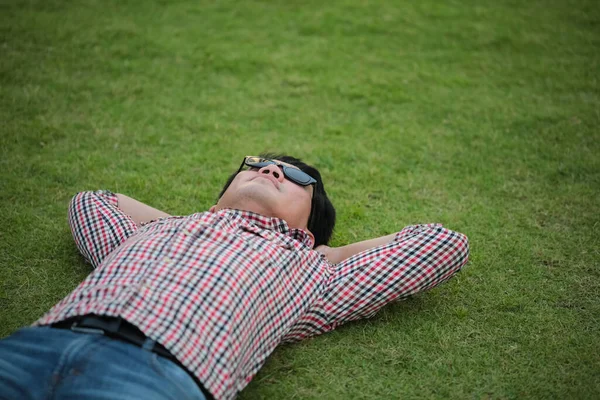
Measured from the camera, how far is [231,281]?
9.72 ft

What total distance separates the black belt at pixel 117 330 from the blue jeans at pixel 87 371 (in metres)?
0.03

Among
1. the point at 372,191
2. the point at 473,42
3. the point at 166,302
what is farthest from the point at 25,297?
the point at 473,42

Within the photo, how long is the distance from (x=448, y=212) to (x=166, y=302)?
9.94ft

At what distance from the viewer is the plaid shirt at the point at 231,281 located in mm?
2795

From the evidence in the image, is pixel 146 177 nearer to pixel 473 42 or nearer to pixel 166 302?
pixel 166 302

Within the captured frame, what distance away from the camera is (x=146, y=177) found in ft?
17.6

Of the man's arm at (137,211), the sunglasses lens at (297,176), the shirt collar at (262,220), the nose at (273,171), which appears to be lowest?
the man's arm at (137,211)

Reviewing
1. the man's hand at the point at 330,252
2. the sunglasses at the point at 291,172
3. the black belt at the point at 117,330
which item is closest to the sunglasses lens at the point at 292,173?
the sunglasses at the point at 291,172

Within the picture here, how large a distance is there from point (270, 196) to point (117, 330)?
1.36 meters

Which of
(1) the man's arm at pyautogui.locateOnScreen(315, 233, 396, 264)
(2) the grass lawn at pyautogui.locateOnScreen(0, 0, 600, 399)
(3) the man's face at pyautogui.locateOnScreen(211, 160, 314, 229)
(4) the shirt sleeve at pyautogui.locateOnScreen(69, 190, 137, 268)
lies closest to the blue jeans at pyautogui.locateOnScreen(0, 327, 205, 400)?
(2) the grass lawn at pyautogui.locateOnScreen(0, 0, 600, 399)

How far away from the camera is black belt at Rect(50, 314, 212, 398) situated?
8.90ft

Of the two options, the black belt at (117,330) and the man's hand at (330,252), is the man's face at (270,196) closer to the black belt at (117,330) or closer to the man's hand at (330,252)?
the man's hand at (330,252)

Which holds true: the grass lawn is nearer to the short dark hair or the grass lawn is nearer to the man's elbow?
the man's elbow

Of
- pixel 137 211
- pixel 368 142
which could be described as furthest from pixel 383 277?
pixel 368 142
